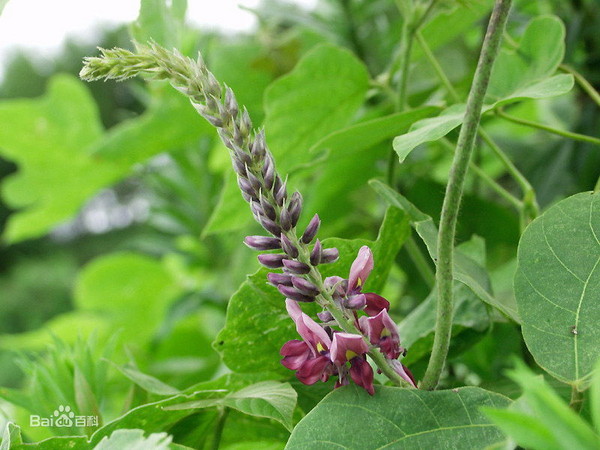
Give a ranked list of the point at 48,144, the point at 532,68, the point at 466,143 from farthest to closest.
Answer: the point at 48,144 < the point at 532,68 < the point at 466,143

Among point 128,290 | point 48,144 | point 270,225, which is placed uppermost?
point 270,225

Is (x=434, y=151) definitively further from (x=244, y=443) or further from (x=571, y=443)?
(x=571, y=443)

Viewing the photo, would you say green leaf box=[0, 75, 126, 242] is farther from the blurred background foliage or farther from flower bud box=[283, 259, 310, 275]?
flower bud box=[283, 259, 310, 275]

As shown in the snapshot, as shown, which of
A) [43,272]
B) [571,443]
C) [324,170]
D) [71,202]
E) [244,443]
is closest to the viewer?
[571,443]

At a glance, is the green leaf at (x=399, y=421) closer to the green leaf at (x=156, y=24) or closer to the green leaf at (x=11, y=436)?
the green leaf at (x=11, y=436)

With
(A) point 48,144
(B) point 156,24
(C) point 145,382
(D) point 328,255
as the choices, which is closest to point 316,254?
(D) point 328,255

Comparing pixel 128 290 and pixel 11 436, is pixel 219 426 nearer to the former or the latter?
pixel 11 436

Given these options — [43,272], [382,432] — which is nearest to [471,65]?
[382,432]
